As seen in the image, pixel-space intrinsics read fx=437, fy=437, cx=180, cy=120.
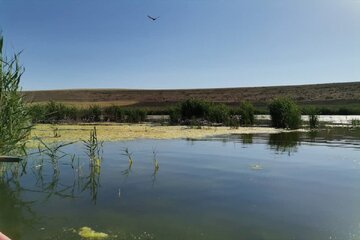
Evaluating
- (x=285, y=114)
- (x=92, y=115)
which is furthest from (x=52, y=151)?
(x=92, y=115)

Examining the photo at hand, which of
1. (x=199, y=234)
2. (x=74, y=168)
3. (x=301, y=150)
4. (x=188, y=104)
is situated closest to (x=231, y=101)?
(x=188, y=104)

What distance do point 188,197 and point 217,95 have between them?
6026cm

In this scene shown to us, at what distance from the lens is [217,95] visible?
2603 inches

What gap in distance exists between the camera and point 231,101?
5869 cm

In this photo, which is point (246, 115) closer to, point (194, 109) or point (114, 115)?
point (194, 109)

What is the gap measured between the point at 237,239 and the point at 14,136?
4387mm

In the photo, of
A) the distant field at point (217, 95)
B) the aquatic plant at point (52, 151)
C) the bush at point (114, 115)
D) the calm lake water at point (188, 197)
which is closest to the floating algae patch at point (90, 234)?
the calm lake water at point (188, 197)

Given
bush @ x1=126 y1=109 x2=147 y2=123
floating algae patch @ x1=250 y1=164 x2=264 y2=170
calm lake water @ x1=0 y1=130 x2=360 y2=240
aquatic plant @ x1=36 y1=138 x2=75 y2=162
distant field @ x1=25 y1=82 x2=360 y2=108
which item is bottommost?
calm lake water @ x1=0 y1=130 x2=360 y2=240

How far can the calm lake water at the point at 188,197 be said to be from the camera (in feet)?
15.8

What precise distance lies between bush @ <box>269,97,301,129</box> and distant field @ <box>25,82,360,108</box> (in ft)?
88.5

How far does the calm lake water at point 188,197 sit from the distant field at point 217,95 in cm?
4047

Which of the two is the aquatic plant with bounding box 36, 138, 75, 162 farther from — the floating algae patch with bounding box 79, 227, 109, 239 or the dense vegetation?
the dense vegetation

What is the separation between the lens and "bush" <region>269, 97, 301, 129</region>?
21.5 m

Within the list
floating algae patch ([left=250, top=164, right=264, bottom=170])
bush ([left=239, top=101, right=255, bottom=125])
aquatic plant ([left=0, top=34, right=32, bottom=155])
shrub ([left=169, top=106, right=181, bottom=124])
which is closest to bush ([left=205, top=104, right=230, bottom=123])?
bush ([left=239, top=101, right=255, bottom=125])
